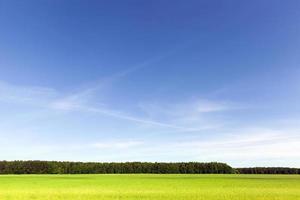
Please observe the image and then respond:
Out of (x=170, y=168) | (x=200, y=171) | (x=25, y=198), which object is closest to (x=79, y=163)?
(x=170, y=168)

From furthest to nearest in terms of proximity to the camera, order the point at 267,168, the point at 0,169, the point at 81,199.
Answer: the point at 267,168
the point at 0,169
the point at 81,199

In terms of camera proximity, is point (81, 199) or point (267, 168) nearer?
point (81, 199)

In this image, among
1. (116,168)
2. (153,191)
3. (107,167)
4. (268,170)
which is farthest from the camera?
(268,170)

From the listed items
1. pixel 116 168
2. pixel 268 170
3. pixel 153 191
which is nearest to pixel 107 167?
pixel 116 168

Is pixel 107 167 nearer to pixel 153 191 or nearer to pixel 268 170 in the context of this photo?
pixel 268 170

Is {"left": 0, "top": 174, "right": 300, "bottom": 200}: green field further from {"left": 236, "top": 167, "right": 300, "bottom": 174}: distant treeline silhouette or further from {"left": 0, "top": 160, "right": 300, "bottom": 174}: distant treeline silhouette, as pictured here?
{"left": 236, "top": 167, "right": 300, "bottom": 174}: distant treeline silhouette

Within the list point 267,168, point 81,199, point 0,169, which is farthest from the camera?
point 267,168

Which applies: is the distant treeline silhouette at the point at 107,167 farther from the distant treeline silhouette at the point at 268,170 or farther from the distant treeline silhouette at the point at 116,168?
the distant treeline silhouette at the point at 268,170

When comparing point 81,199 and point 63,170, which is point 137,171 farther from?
point 81,199

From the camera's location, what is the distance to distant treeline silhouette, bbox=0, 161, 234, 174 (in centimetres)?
17025

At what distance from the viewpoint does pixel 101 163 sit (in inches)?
6949

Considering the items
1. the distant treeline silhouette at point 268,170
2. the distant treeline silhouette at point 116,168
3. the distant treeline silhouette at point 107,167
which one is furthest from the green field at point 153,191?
the distant treeline silhouette at point 268,170

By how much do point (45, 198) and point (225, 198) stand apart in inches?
551

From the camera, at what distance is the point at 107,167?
176500mm
